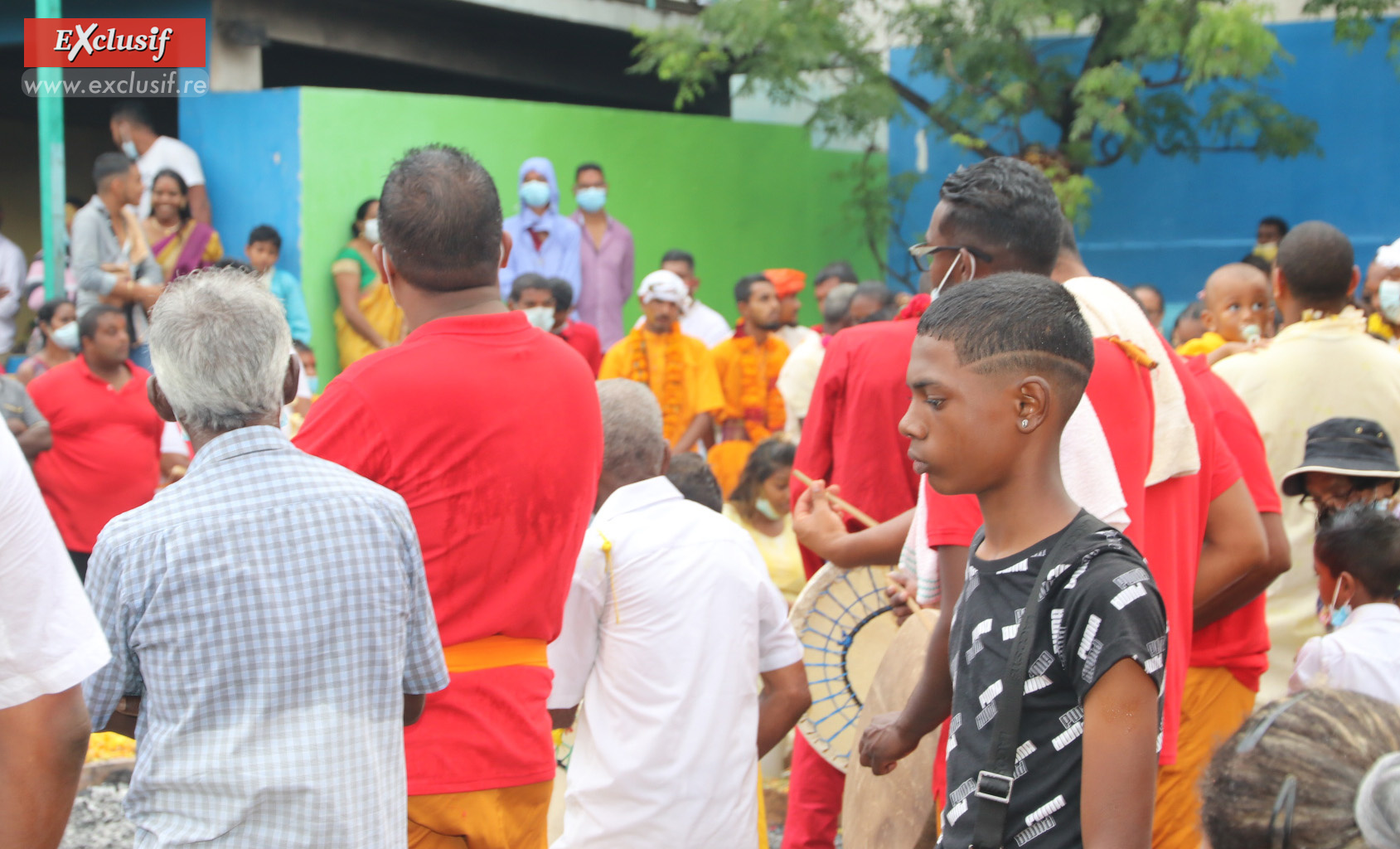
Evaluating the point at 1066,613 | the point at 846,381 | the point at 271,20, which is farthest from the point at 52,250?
the point at 1066,613

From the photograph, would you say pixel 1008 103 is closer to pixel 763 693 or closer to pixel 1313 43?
pixel 1313 43

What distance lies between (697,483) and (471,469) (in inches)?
67.0

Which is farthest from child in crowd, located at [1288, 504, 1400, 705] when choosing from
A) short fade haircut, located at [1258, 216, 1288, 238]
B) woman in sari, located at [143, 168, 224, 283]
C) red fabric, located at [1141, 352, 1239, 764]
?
short fade haircut, located at [1258, 216, 1288, 238]

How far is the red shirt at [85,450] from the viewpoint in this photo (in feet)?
24.6

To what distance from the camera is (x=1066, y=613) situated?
77.7 inches

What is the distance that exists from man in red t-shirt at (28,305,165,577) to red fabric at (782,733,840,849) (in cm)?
484

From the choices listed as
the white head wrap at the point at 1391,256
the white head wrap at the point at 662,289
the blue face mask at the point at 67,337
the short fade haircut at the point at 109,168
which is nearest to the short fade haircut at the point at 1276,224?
the white head wrap at the point at 662,289

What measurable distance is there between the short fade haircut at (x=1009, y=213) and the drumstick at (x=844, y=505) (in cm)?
95

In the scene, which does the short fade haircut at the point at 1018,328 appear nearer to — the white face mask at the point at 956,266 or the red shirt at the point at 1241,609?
the white face mask at the point at 956,266

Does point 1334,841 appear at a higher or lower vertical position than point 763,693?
higher

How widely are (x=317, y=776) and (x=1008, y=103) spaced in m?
11.5

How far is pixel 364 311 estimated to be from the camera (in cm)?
1046

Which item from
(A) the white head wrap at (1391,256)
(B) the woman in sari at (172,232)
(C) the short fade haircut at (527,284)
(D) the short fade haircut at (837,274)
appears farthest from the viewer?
(D) the short fade haircut at (837,274)

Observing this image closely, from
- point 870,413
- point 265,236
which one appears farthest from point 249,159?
point 870,413
